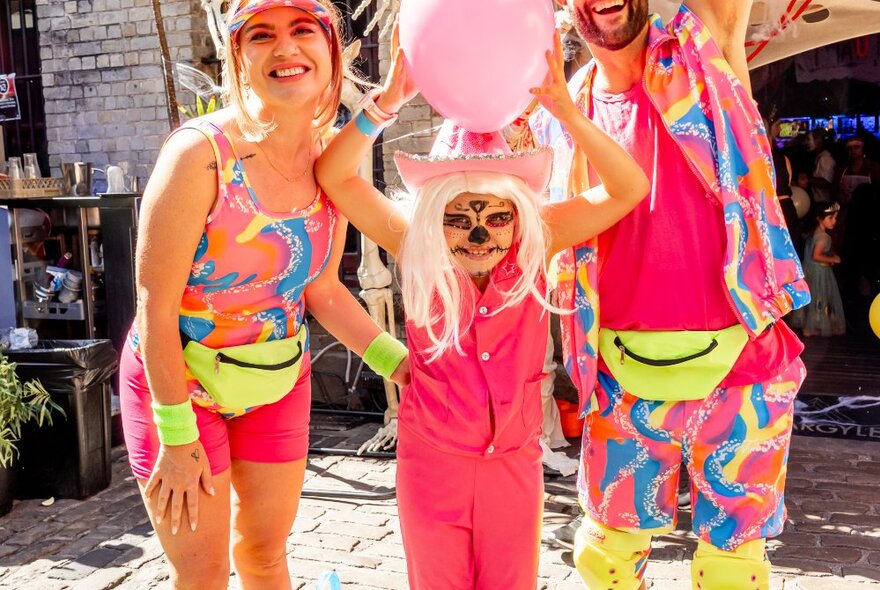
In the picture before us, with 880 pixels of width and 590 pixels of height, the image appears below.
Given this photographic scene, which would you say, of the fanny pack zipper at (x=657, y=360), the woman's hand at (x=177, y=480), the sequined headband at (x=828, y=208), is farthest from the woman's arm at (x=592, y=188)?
the sequined headband at (x=828, y=208)

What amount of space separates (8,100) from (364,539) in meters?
5.16

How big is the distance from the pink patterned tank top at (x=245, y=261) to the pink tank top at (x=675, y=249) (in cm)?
81

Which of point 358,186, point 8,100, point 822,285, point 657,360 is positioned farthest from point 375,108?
point 822,285

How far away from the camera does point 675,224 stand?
2207mm

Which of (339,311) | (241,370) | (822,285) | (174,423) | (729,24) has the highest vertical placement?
(729,24)

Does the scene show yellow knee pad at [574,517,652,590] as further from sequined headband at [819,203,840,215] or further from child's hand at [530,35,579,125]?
sequined headband at [819,203,840,215]

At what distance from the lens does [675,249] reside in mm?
2199

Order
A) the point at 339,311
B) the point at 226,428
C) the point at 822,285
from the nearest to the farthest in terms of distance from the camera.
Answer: the point at 226,428, the point at 339,311, the point at 822,285

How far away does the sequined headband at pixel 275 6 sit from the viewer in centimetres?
208

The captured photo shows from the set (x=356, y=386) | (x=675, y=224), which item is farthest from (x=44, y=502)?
(x=675, y=224)

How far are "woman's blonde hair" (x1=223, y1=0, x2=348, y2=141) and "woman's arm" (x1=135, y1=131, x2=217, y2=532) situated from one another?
0.13m

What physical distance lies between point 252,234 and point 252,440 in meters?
0.58

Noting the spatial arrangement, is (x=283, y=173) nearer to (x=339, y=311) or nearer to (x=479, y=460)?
(x=339, y=311)

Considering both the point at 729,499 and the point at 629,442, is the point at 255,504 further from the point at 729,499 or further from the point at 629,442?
the point at 729,499
